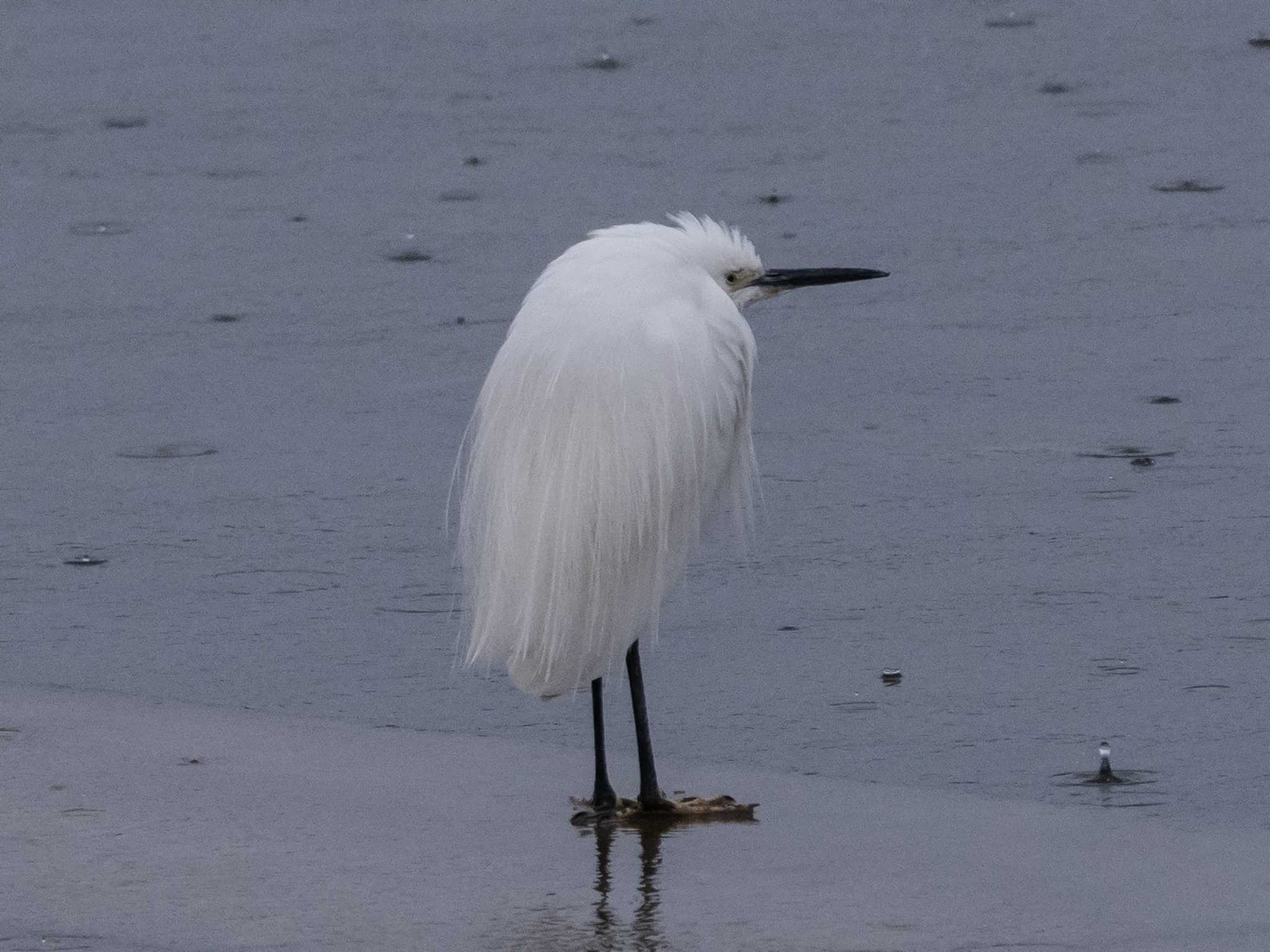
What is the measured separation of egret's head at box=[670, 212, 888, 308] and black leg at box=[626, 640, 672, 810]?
0.88 m

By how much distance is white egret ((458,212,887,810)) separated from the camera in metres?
4.63

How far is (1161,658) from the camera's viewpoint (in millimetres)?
5172

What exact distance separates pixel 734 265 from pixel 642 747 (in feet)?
3.86

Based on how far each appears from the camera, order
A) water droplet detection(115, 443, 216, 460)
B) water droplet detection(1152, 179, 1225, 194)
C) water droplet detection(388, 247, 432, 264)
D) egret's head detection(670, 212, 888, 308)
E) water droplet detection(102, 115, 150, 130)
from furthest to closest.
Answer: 1. water droplet detection(102, 115, 150, 130)
2. water droplet detection(1152, 179, 1225, 194)
3. water droplet detection(388, 247, 432, 264)
4. water droplet detection(115, 443, 216, 460)
5. egret's head detection(670, 212, 888, 308)

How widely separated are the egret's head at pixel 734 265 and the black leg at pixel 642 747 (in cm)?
88

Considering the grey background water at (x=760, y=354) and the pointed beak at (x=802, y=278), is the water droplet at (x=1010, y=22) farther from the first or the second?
the pointed beak at (x=802, y=278)

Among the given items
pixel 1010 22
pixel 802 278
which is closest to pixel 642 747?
pixel 802 278

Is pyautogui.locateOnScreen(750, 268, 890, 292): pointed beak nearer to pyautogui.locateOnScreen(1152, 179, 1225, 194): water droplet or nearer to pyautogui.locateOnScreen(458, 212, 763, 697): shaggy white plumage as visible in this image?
pyautogui.locateOnScreen(458, 212, 763, 697): shaggy white plumage

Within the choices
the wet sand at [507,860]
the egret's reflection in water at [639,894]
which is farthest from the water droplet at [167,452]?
the egret's reflection in water at [639,894]

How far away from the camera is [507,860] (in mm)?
4223

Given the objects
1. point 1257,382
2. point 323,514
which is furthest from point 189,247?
point 1257,382

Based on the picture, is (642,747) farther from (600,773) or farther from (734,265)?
(734,265)

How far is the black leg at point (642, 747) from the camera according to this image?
4.62m

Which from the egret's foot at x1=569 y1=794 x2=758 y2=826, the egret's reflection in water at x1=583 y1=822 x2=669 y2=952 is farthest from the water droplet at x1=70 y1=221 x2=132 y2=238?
the egret's reflection in water at x1=583 y1=822 x2=669 y2=952
